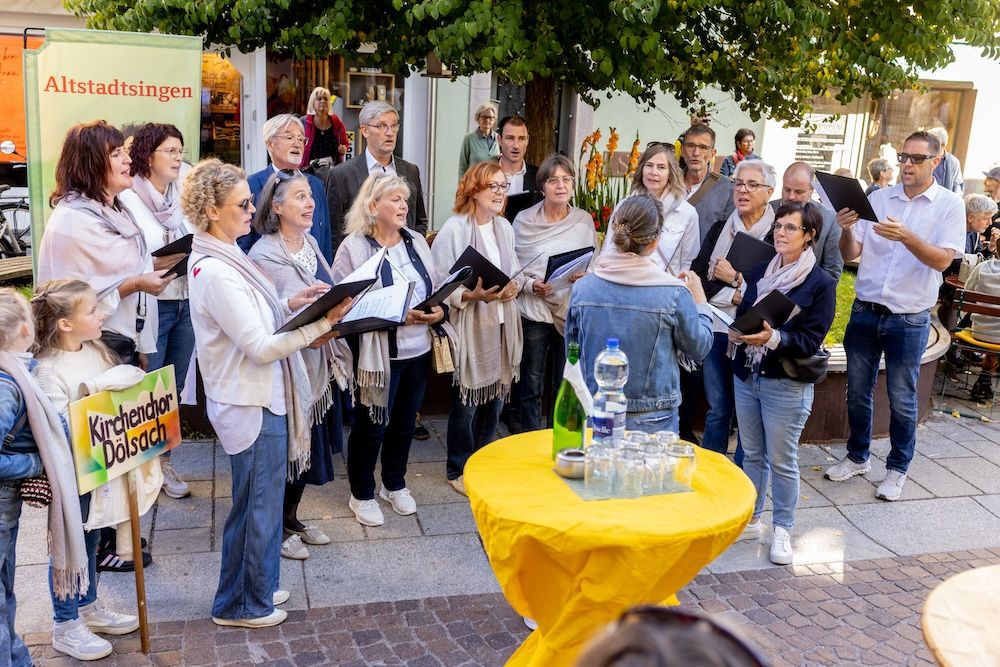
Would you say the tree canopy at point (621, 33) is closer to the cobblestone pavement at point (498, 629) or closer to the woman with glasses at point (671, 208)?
the woman with glasses at point (671, 208)

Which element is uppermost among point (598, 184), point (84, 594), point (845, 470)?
point (598, 184)

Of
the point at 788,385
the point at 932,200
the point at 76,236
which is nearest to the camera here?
the point at 76,236

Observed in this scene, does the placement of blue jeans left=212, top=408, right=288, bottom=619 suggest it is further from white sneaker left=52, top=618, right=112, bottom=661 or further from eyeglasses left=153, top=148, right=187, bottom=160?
eyeglasses left=153, top=148, right=187, bottom=160

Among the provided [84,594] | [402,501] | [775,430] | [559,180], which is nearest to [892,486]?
[775,430]

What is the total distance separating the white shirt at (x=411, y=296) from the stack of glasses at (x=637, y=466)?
5.84 feet

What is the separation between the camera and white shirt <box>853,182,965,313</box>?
5539 mm

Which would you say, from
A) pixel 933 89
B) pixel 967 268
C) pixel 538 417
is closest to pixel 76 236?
pixel 538 417

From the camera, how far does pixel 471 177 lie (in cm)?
518

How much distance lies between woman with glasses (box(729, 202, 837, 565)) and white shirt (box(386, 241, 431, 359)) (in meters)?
1.64

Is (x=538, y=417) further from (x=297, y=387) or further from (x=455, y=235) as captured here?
(x=297, y=387)

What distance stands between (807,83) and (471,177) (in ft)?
10.5

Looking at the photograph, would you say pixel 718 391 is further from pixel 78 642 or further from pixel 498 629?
pixel 78 642

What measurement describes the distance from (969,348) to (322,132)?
5.99 meters

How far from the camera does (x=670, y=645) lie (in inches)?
45.1
